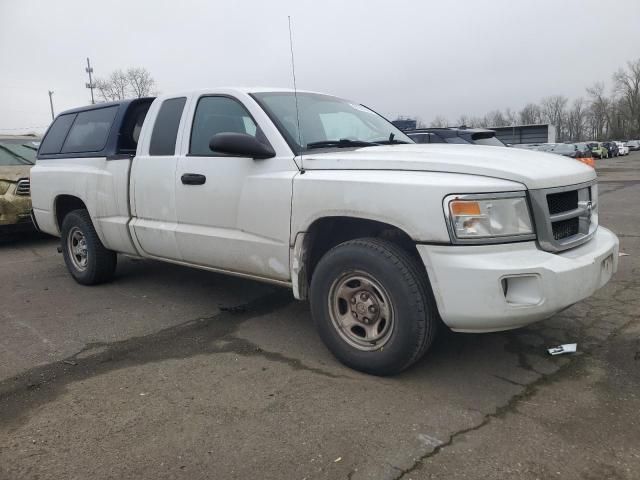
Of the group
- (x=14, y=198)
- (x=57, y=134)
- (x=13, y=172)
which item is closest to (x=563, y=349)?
(x=57, y=134)

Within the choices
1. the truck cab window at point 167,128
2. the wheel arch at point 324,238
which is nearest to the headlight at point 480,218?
the wheel arch at point 324,238

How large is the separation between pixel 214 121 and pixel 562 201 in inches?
104

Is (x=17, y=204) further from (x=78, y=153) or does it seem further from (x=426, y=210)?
(x=426, y=210)

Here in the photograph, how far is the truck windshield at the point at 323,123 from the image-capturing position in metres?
3.87

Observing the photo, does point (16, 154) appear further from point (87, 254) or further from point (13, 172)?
point (87, 254)

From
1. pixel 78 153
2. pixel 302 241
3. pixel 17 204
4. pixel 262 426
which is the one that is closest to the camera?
pixel 262 426

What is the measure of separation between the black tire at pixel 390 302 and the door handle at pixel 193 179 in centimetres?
130

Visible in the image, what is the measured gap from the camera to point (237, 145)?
361cm

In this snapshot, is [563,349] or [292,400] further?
[563,349]

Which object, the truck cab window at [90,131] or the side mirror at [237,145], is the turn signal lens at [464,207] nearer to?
the side mirror at [237,145]

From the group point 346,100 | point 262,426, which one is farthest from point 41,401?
point 346,100

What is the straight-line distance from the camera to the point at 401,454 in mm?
2500

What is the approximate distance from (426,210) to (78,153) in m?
4.17

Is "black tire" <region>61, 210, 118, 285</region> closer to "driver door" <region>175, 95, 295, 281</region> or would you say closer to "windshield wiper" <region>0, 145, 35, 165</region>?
"driver door" <region>175, 95, 295, 281</region>
